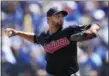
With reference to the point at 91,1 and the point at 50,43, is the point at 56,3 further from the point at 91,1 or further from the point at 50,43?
the point at 50,43

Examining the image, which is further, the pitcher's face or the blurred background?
the blurred background

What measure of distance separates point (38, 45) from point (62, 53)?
367 centimetres

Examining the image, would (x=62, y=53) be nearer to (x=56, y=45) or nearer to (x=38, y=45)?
(x=56, y=45)

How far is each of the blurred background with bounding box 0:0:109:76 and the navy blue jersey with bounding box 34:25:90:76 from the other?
3.55 m

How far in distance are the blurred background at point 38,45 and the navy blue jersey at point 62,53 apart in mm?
3547

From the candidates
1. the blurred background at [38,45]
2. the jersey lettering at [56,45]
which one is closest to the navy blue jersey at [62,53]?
the jersey lettering at [56,45]

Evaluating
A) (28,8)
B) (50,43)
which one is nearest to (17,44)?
(28,8)

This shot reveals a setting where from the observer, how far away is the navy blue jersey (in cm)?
319

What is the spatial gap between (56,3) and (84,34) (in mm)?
4147

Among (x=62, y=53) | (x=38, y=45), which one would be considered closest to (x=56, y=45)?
(x=62, y=53)

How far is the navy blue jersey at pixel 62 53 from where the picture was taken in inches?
125

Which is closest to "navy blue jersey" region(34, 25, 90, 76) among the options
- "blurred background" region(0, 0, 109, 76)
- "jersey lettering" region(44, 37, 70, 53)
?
"jersey lettering" region(44, 37, 70, 53)

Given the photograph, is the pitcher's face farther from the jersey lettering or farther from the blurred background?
the blurred background

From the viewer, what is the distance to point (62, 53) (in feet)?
10.6
